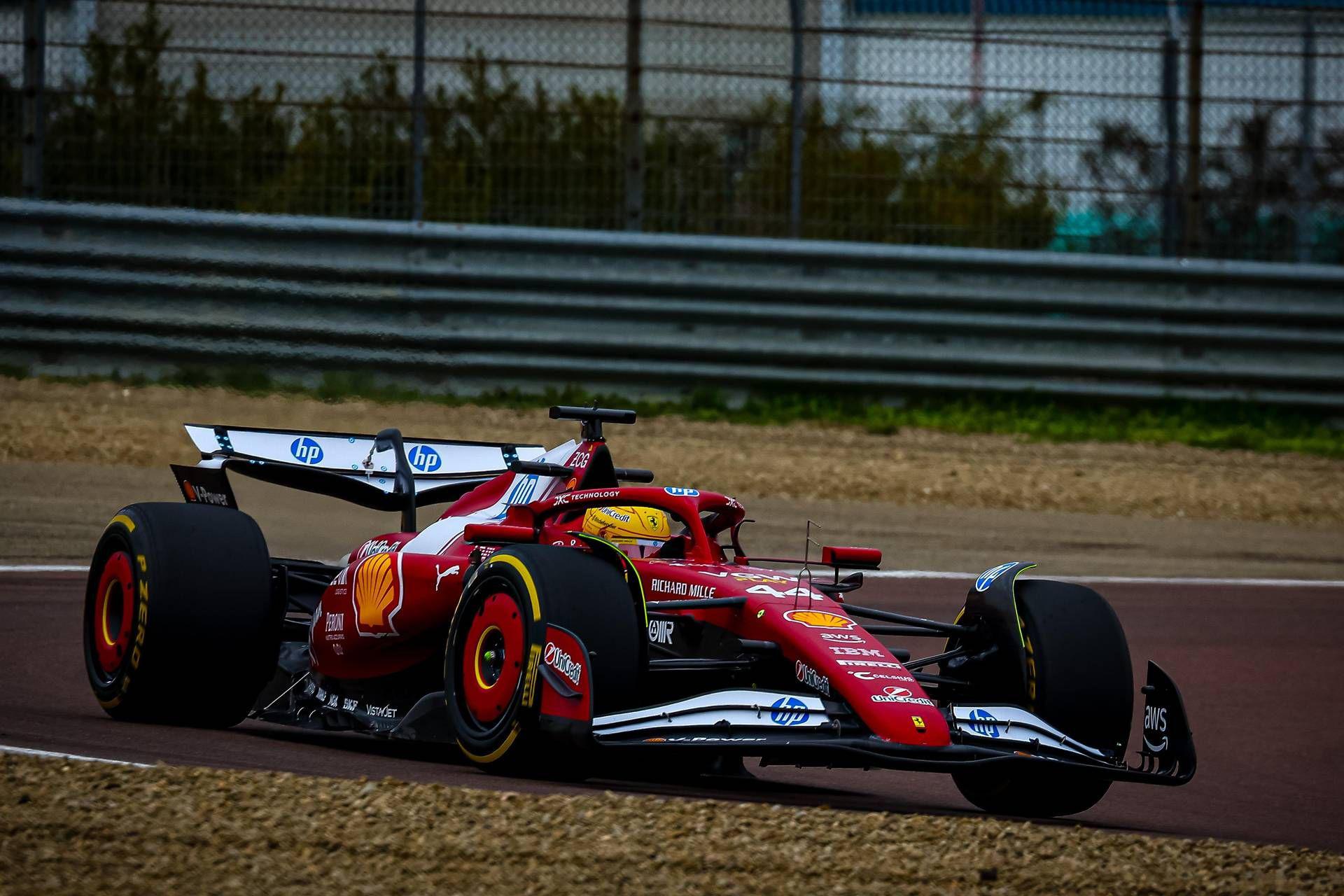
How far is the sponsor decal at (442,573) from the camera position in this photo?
21.1ft

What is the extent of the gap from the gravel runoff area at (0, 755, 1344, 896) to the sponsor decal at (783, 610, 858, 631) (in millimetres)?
618

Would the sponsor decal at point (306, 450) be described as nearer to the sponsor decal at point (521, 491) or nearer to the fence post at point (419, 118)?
the sponsor decal at point (521, 491)

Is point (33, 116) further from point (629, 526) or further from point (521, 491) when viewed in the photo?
point (629, 526)

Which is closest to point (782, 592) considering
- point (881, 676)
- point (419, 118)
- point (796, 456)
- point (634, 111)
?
point (881, 676)

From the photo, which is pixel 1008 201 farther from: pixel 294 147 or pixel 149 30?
pixel 149 30

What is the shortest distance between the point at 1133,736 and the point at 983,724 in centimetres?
257

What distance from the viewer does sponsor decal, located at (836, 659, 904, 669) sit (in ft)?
18.3

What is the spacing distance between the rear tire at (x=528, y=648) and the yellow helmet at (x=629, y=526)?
71cm

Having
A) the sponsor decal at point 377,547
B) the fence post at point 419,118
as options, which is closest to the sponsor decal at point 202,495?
the sponsor decal at point 377,547

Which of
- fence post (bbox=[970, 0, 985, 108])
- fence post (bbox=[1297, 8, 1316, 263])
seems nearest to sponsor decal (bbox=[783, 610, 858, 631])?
fence post (bbox=[970, 0, 985, 108])

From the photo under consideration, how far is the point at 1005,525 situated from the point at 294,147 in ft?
20.4

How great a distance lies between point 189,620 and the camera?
22.0 feet

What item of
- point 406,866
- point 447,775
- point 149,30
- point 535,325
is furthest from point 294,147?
point 406,866

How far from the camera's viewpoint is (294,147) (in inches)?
601
